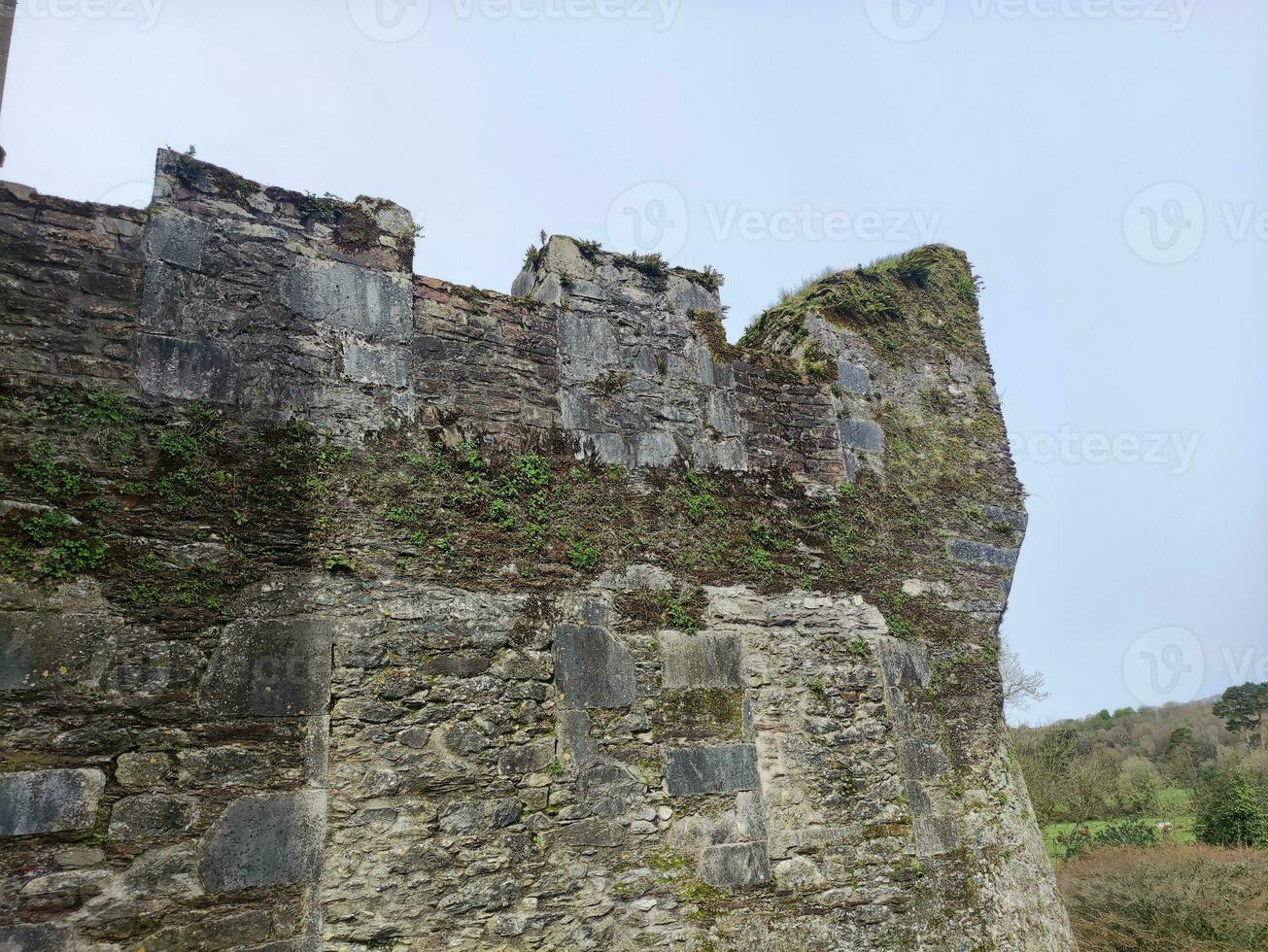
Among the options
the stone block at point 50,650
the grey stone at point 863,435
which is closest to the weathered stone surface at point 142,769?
the stone block at point 50,650

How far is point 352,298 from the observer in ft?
15.2

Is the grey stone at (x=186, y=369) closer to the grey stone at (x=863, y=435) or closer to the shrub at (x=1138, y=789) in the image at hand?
the grey stone at (x=863, y=435)

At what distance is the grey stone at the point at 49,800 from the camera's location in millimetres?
3203

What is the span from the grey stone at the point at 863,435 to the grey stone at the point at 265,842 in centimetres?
436

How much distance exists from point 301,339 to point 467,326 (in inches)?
38.6

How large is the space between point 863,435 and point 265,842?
→ 4.84 meters

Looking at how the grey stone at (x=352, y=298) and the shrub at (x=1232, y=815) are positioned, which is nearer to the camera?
the grey stone at (x=352, y=298)

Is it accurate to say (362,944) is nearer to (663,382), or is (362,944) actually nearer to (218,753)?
(218,753)

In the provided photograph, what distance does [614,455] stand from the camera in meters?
5.21

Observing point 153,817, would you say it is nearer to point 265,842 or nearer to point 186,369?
point 265,842

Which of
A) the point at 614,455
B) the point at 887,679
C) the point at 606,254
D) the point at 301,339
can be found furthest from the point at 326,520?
the point at 887,679

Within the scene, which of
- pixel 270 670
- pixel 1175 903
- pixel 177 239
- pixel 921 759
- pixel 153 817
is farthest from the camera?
pixel 1175 903

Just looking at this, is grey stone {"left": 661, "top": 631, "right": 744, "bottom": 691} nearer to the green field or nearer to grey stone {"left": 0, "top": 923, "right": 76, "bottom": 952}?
grey stone {"left": 0, "top": 923, "right": 76, "bottom": 952}

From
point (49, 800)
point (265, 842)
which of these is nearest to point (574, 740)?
point (265, 842)
